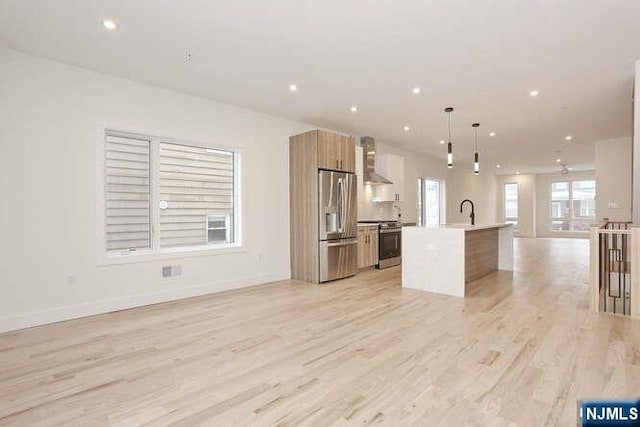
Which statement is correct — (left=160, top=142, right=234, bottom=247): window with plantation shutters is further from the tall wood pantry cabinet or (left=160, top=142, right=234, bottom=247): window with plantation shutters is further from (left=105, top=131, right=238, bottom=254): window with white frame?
the tall wood pantry cabinet

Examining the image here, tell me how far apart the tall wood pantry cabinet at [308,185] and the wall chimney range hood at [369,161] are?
1.25 metres

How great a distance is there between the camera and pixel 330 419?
1.87 meters

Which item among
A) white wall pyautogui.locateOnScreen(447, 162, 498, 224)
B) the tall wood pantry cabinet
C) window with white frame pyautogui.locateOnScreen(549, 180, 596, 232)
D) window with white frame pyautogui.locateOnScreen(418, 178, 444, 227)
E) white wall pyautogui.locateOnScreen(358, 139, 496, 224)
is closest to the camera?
the tall wood pantry cabinet

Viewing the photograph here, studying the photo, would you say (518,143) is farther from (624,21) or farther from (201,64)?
(201,64)

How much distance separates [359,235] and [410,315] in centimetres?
293

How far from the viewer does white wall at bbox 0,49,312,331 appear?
3.43 metres

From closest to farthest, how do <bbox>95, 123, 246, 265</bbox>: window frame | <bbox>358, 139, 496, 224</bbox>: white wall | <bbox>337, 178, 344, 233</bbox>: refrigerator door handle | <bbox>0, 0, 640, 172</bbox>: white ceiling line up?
<bbox>0, 0, 640, 172</bbox>: white ceiling, <bbox>95, 123, 246, 265</bbox>: window frame, <bbox>337, 178, 344, 233</bbox>: refrigerator door handle, <bbox>358, 139, 496, 224</bbox>: white wall

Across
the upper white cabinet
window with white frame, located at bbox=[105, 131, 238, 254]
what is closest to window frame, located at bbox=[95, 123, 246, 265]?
window with white frame, located at bbox=[105, 131, 238, 254]

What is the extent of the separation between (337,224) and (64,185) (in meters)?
3.85

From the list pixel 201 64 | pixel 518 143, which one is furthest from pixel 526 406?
pixel 518 143

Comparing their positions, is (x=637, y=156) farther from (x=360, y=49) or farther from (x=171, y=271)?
(x=171, y=271)

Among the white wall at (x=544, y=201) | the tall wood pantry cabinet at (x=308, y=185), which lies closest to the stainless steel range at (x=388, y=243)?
the tall wood pantry cabinet at (x=308, y=185)

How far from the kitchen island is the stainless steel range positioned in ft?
5.87

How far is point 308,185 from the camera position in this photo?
18.5 feet
